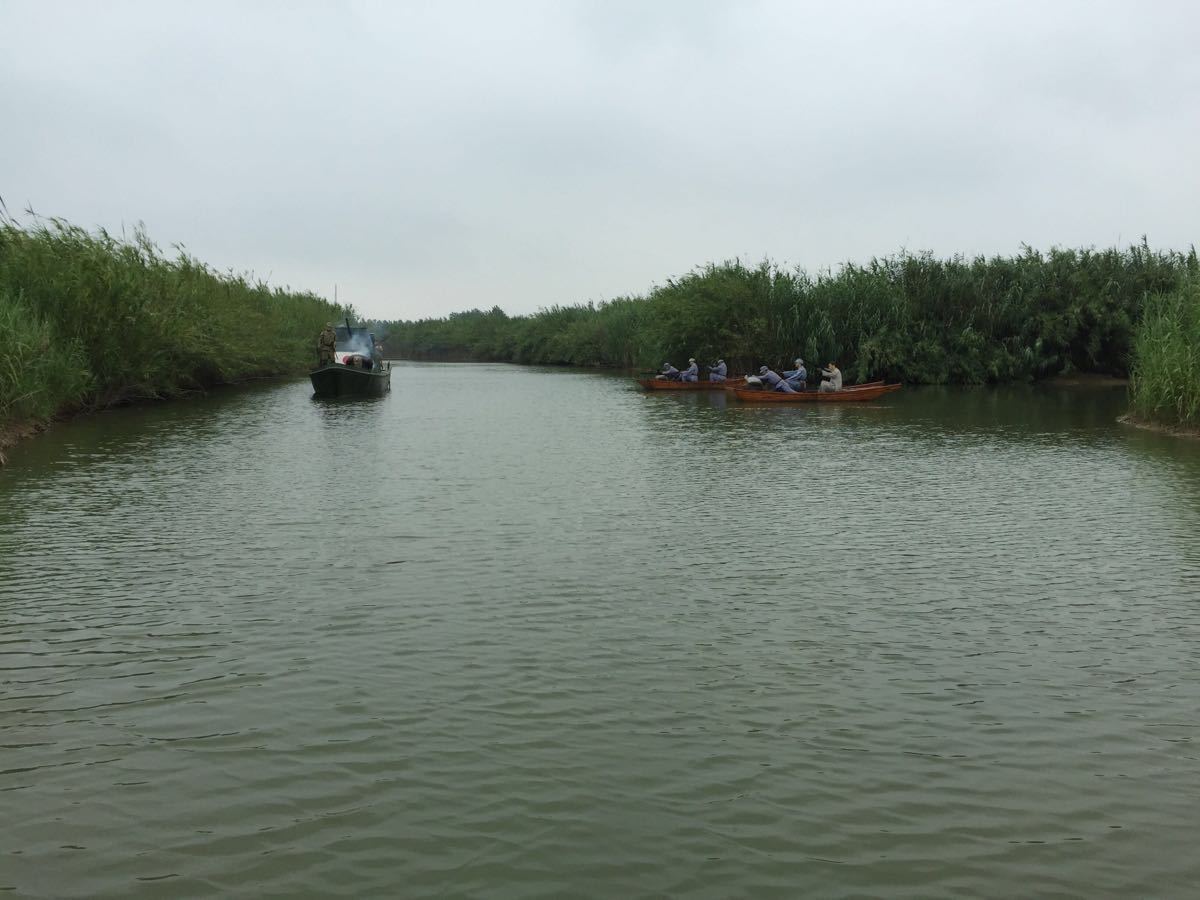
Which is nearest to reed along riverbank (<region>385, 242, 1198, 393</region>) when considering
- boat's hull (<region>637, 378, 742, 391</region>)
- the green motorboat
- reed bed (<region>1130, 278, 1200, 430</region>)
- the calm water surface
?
boat's hull (<region>637, 378, 742, 391</region>)

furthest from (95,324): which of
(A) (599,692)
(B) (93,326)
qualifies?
(A) (599,692)

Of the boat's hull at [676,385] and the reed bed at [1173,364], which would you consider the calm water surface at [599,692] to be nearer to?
the reed bed at [1173,364]

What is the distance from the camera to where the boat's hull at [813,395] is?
126ft

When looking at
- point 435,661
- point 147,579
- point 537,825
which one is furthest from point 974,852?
point 147,579

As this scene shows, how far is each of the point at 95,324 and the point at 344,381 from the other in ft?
39.4

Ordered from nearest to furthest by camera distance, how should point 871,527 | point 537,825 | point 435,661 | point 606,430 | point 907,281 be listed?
point 537,825, point 435,661, point 871,527, point 606,430, point 907,281

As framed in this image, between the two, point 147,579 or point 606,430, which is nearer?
point 147,579

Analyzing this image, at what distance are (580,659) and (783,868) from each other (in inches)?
139

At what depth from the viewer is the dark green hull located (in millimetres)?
42188

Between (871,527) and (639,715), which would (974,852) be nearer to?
(639,715)

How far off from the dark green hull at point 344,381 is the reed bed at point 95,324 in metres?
4.33

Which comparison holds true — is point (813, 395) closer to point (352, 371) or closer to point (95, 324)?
point (352, 371)

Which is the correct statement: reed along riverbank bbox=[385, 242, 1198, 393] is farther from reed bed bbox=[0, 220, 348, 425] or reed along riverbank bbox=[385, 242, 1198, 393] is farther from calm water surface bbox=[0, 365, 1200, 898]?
calm water surface bbox=[0, 365, 1200, 898]

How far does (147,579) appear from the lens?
37.5ft
